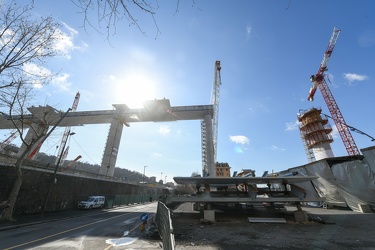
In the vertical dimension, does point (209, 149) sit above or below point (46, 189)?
above

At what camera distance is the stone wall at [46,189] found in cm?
1931

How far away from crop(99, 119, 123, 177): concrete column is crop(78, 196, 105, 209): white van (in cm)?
1870

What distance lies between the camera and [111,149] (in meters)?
51.1

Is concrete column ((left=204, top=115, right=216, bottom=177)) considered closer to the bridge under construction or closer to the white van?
the bridge under construction

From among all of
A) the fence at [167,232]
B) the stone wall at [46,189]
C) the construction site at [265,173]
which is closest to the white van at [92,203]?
the stone wall at [46,189]

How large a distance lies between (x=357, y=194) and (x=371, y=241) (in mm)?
14501

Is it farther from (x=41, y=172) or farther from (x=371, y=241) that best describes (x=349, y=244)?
(x=41, y=172)

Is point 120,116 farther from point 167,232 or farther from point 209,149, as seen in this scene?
point 167,232

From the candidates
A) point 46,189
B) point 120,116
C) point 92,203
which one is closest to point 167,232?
point 46,189

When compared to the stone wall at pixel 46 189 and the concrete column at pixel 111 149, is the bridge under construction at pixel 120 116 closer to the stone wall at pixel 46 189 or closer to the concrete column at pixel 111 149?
the concrete column at pixel 111 149

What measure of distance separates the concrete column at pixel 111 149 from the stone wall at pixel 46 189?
12.8m

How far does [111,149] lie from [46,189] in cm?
2812

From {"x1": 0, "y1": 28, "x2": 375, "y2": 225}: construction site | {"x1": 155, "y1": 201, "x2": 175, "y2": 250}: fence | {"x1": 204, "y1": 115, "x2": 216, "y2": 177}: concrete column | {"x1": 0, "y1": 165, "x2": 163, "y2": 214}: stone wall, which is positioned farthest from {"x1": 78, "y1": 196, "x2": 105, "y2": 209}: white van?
{"x1": 155, "y1": 201, "x2": 175, "y2": 250}: fence

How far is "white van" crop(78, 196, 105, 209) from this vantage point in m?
27.4
